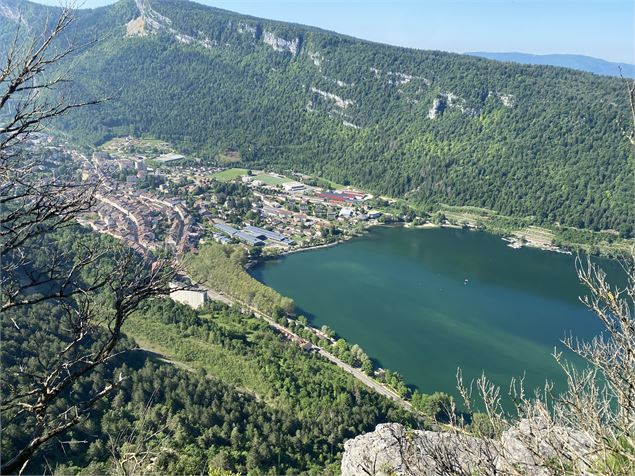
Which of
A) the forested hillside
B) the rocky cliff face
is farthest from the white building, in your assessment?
the rocky cliff face

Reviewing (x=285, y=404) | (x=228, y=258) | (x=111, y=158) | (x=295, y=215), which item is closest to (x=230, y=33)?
(x=111, y=158)

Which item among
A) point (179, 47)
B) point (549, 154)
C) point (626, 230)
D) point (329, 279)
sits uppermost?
point (179, 47)

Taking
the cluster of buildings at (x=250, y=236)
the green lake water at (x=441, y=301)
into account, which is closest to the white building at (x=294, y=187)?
the green lake water at (x=441, y=301)

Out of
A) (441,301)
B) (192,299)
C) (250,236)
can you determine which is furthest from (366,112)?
(192,299)

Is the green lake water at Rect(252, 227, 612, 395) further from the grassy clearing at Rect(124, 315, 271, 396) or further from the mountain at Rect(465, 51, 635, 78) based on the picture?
the mountain at Rect(465, 51, 635, 78)

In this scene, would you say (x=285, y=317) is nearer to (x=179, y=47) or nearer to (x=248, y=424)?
(x=248, y=424)
